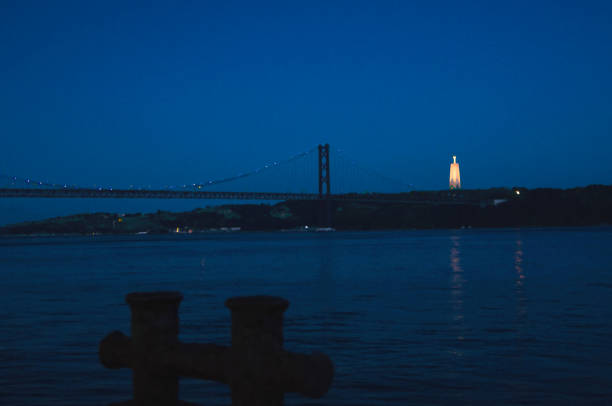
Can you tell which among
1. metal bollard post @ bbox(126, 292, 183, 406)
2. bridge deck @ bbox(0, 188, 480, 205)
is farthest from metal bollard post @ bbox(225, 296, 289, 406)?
bridge deck @ bbox(0, 188, 480, 205)

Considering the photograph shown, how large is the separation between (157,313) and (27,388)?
463 cm

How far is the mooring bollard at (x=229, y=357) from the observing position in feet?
9.26

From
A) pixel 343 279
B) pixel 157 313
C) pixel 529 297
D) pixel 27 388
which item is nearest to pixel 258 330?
pixel 157 313

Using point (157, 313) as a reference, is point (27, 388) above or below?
below

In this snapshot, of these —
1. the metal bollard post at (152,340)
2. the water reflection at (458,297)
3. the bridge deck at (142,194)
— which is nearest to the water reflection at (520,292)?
the water reflection at (458,297)

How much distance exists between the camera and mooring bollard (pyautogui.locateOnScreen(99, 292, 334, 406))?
2822 millimetres

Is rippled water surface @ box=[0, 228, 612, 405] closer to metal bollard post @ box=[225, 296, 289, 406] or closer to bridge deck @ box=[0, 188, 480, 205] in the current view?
metal bollard post @ box=[225, 296, 289, 406]

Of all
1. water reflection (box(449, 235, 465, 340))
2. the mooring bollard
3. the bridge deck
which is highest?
the bridge deck

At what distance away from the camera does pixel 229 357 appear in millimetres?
2998

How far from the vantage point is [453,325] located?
1166 centimetres

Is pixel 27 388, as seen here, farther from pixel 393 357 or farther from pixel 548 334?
pixel 548 334

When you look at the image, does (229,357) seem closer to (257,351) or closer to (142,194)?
(257,351)

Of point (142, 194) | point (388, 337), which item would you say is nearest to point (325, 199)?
point (142, 194)

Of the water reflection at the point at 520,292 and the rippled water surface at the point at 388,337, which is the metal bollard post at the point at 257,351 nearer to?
the rippled water surface at the point at 388,337
